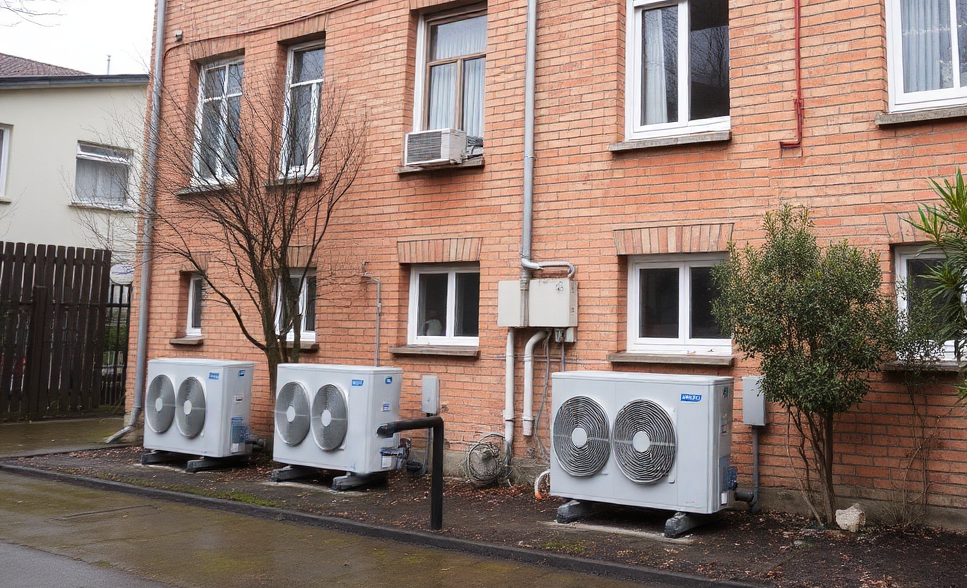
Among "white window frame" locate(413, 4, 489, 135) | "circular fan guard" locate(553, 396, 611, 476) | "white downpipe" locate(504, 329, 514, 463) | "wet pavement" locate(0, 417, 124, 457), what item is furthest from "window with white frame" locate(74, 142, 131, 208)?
"circular fan guard" locate(553, 396, 611, 476)

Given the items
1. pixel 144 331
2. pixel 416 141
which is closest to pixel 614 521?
pixel 416 141

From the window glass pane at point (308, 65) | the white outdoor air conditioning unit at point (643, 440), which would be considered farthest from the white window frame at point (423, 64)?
the white outdoor air conditioning unit at point (643, 440)

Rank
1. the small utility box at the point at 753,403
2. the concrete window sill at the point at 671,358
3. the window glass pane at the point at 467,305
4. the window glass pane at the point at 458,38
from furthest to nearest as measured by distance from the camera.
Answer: the window glass pane at the point at 458,38 → the window glass pane at the point at 467,305 → the concrete window sill at the point at 671,358 → the small utility box at the point at 753,403

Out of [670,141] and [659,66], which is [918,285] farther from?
[659,66]

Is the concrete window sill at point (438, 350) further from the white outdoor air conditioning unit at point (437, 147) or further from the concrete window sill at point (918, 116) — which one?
the concrete window sill at point (918, 116)

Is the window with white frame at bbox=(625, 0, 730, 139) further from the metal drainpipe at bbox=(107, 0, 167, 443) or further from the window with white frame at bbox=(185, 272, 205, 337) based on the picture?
the window with white frame at bbox=(185, 272, 205, 337)

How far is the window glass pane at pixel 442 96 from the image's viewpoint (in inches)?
419

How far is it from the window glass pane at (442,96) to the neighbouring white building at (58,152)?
10328 millimetres

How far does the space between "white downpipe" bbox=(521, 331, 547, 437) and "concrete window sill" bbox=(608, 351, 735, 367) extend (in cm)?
85

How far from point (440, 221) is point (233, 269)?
353cm

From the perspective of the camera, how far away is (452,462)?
9.80 m

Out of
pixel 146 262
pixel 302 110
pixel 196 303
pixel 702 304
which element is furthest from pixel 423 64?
pixel 146 262

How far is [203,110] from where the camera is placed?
1201 centimetres

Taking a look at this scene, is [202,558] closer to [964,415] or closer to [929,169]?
[964,415]
